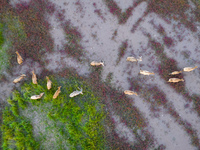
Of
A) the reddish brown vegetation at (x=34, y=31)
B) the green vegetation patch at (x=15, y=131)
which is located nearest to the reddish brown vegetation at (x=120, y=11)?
the reddish brown vegetation at (x=34, y=31)

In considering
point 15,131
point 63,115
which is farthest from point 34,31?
point 15,131

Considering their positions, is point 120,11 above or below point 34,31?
above

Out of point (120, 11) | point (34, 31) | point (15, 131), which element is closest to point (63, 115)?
point (15, 131)

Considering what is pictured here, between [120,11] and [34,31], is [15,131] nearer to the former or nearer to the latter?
[34,31]

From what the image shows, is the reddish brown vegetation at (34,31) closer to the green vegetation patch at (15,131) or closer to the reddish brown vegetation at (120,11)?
the green vegetation patch at (15,131)

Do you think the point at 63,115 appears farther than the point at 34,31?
No

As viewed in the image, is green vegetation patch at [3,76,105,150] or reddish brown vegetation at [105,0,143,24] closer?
green vegetation patch at [3,76,105,150]

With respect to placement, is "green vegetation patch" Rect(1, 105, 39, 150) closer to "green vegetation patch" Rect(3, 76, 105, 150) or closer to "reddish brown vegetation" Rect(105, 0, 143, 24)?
"green vegetation patch" Rect(3, 76, 105, 150)

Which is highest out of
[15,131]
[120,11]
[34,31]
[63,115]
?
[120,11]

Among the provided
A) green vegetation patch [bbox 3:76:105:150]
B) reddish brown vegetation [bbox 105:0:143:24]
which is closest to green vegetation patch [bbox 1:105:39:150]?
green vegetation patch [bbox 3:76:105:150]
